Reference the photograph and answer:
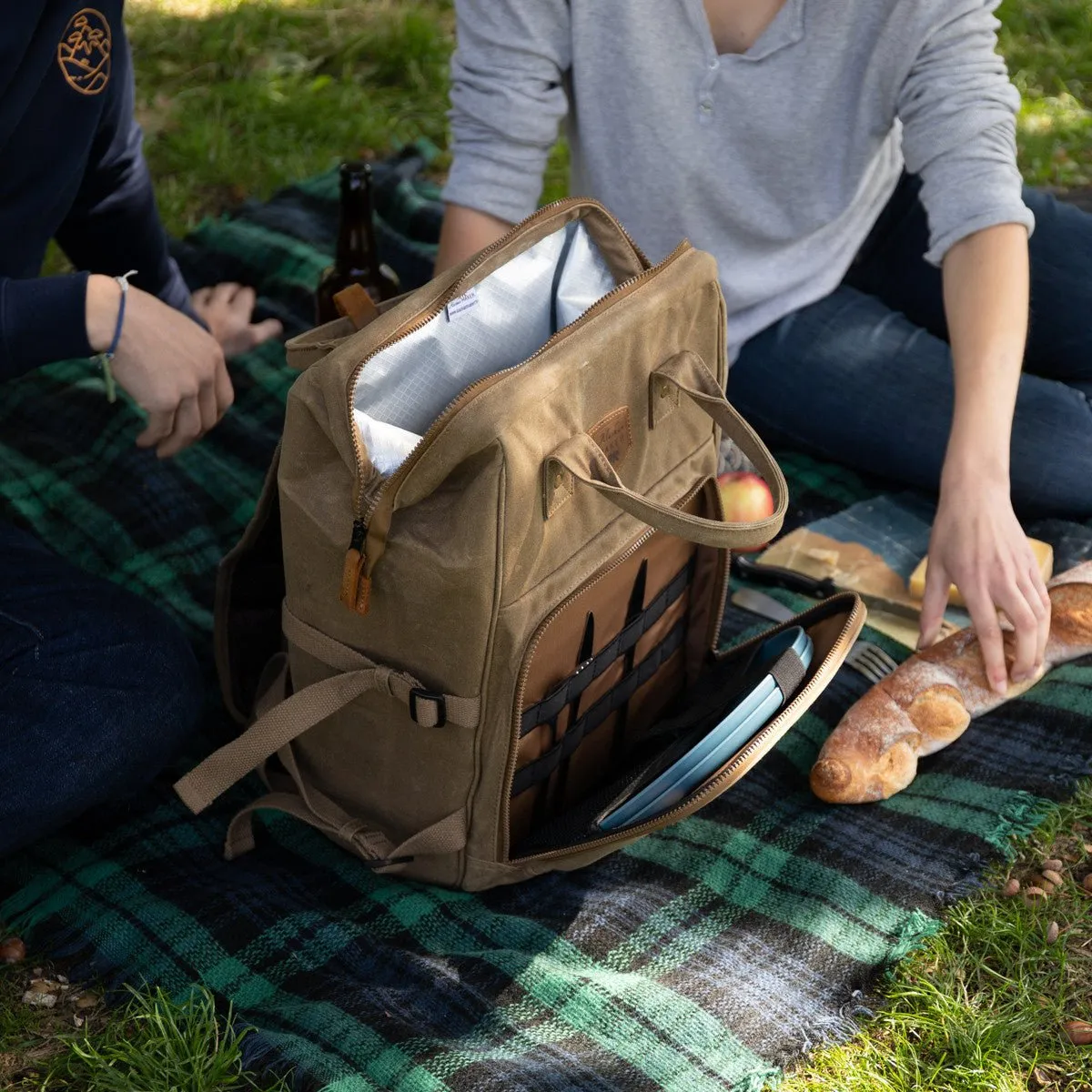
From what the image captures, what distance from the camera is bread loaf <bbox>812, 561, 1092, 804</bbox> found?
2.08m

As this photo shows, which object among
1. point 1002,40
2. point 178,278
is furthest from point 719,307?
point 1002,40

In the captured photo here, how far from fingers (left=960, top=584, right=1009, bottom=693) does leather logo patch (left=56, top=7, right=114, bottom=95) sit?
167 centimetres

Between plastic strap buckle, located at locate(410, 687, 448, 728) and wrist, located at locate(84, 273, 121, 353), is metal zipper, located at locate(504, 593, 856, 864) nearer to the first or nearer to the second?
plastic strap buckle, located at locate(410, 687, 448, 728)

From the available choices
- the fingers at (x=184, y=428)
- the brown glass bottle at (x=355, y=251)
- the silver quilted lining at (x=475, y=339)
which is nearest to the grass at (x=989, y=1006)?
the silver quilted lining at (x=475, y=339)

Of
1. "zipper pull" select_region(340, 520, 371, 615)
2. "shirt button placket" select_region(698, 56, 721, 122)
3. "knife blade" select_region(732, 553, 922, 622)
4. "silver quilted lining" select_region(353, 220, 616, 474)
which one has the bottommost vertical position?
"knife blade" select_region(732, 553, 922, 622)

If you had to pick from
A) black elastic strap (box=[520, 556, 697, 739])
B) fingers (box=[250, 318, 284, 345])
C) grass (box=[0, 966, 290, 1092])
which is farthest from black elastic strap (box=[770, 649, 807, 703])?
fingers (box=[250, 318, 284, 345])

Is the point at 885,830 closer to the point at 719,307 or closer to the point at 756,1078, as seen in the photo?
the point at 756,1078

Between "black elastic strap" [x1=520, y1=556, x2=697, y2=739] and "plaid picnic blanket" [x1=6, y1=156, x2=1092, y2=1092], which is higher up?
"black elastic strap" [x1=520, y1=556, x2=697, y2=739]

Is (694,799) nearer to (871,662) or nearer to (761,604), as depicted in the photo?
(871,662)

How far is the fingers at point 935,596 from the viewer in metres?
2.07

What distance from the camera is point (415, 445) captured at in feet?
5.02

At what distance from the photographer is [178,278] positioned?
113 inches

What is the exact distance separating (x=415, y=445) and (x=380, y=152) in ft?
9.43

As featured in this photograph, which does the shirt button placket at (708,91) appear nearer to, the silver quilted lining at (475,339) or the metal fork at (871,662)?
the silver quilted lining at (475,339)
